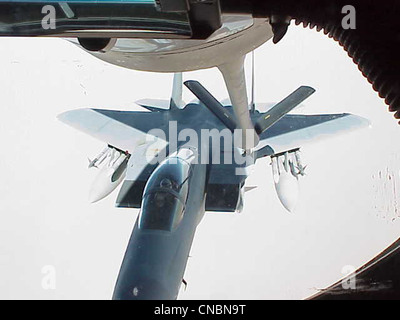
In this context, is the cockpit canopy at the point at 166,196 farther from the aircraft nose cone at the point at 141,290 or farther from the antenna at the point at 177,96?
the antenna at the point at 177,96

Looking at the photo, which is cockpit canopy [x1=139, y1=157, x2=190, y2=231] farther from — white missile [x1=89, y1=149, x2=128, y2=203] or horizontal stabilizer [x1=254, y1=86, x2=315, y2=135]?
white missile [x1=89, y1=149, x2=128, y2=203]

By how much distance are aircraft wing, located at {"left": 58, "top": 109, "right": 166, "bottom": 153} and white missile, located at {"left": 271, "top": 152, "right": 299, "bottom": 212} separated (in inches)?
33.6

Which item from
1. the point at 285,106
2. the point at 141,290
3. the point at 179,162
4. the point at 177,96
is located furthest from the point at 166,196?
the point at 177,96

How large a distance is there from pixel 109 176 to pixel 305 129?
135 centimetres

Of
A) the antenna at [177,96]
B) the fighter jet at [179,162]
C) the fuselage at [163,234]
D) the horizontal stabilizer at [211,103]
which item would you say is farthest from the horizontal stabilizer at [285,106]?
the antenna at [177,96]

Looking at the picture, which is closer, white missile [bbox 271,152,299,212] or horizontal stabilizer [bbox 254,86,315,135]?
horizontal stabilizer [bbox 254,86,315,135]

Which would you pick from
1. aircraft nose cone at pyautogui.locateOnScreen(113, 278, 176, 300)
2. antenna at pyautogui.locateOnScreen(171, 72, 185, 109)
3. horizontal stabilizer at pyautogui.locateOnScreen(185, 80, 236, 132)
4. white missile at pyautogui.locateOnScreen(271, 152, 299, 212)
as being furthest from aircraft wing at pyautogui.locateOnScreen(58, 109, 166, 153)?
aircraft nose cone at pyautogui.locateOnScreen(113, 278, 176, 300)

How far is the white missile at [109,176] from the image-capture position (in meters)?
2.90

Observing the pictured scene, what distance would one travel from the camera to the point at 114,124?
11.2 feet

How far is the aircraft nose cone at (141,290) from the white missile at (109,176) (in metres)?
0.85

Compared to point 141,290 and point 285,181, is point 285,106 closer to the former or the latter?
point 285,181

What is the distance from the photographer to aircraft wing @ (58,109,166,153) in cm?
322
